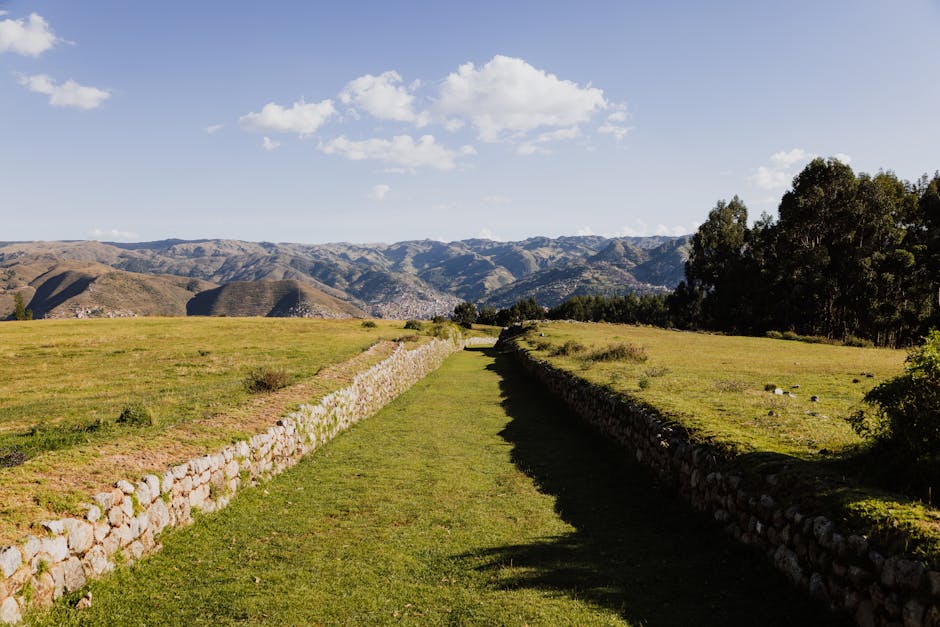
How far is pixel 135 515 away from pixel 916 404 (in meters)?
13.9

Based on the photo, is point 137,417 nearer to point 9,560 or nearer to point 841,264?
point 9,560

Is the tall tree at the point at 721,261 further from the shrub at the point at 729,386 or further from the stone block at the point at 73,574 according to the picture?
the stone block at the point at 73,574

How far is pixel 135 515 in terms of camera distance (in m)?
9.34

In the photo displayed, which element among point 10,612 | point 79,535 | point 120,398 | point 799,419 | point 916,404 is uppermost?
point 916,404

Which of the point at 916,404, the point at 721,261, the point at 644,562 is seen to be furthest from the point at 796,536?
the point at 721,261

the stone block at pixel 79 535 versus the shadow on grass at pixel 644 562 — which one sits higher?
the stone block at pixel 79 535

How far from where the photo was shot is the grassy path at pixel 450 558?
8109 millimetres

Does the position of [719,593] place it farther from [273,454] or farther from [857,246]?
[857,246]

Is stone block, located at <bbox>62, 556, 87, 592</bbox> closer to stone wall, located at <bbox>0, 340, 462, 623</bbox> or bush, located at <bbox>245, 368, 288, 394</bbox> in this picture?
stone wall, located at <bbox>0, 340, 462, 623</bbox>

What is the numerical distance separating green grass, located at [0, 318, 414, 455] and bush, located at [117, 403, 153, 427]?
15.0 inches

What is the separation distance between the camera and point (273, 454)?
49.5 ft

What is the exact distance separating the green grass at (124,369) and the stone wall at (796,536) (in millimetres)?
13896

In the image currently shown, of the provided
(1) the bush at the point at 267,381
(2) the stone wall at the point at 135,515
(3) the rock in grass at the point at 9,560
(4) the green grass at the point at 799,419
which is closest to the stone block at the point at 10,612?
(2) the stone wall at the point at 135,515

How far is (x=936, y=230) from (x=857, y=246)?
7.91 m
